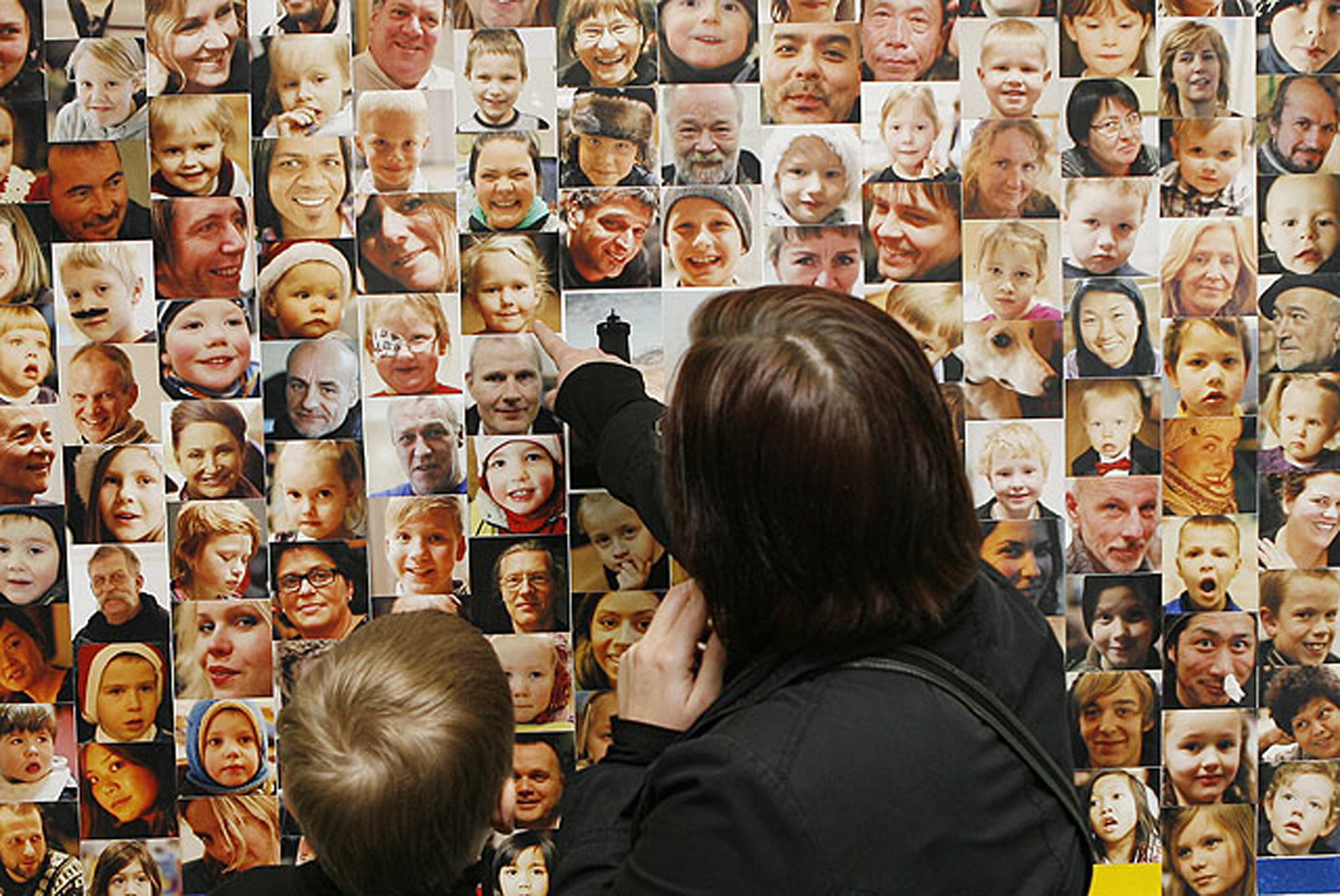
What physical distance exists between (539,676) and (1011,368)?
635mm

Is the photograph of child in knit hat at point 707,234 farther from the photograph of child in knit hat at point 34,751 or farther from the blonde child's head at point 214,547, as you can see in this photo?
the photograph of child in knit hat at point 34,751

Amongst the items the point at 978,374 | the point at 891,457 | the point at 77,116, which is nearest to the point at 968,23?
the point at 978,374

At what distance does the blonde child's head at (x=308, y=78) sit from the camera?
1274 mm

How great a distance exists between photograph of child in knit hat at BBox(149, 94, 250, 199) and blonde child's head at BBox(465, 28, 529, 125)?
0.26 meters

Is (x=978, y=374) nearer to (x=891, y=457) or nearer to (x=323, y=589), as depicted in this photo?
(x=891, y=457)

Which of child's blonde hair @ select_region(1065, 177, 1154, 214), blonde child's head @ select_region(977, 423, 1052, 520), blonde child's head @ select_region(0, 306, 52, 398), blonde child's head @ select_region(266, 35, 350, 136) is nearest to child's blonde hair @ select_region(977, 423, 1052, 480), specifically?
blonde child's head @ select_region(977, 423, 1052, 520)

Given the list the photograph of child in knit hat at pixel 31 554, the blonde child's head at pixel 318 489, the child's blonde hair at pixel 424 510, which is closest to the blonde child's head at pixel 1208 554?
the child's blonde hair at pixel 424 510

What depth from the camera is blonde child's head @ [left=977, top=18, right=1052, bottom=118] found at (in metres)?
1.28

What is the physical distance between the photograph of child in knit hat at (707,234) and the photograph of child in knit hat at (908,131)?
15 cm

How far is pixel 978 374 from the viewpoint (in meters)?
1.30

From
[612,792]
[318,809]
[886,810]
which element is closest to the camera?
[886,810]

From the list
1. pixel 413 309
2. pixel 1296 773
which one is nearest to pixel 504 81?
pixel 413 309

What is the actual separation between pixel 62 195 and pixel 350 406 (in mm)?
395

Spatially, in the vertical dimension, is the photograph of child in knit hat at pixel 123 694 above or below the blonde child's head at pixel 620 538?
below
